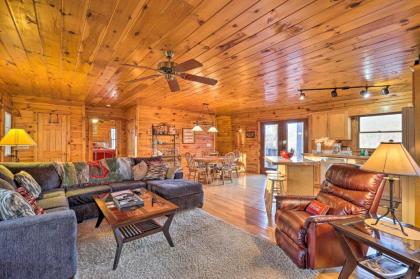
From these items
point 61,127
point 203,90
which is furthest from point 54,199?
point 61,127

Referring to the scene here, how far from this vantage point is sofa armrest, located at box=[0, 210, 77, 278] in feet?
5.32

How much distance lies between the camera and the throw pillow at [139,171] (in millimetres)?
4422

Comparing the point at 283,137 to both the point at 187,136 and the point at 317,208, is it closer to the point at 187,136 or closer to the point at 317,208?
the point at 187,136

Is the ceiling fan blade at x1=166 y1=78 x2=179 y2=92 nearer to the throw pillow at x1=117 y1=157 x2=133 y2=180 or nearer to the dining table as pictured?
the throw pillow at x1=117 y1=157 x2=133 y2=180

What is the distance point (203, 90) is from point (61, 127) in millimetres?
4348

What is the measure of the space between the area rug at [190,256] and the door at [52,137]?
147 inches

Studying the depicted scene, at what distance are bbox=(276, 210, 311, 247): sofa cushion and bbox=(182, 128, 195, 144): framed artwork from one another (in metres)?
5.41

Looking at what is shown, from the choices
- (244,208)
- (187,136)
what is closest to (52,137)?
(187,136)

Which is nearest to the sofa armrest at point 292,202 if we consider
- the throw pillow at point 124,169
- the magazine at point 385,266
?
the magazine at point 385,266

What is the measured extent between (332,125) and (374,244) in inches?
197

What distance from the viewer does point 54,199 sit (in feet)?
9.69

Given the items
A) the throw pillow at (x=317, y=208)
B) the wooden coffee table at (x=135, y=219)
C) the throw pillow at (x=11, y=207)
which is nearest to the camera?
the throw pillow at (x=11, y=207)

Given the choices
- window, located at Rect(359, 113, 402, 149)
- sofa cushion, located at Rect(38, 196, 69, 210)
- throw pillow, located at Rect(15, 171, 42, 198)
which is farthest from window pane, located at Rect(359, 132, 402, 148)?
throw pillow, located at Rect(15, 171, 42, 198)

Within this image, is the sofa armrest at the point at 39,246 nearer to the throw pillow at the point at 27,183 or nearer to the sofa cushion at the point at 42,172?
the throw pillow at the point at 27,183
